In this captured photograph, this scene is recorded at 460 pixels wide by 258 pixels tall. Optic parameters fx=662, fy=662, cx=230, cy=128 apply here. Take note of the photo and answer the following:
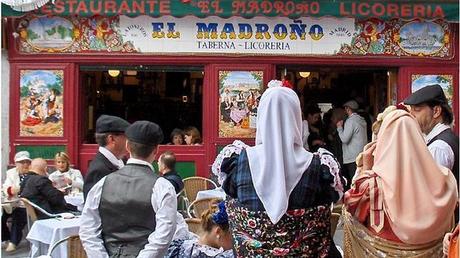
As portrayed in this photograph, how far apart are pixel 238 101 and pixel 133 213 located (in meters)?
7.42

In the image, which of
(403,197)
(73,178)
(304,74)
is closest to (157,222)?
(403,197)

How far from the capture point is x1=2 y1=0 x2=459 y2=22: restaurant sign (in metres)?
10.5

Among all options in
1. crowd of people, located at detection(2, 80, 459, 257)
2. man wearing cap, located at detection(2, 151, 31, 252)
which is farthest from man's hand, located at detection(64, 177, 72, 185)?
crowd of people, located at detection(2, 80, 459, 257)

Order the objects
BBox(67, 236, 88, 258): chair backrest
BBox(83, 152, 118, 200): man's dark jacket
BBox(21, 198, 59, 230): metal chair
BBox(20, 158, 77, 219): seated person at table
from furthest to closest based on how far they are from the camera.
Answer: BBox(20, 158, 77, 219): seated person at table → BBox(21, 198, 59, 230): metal chair → BBox(67, 236, 88, 258): chair backrest → BBox(83, 152, 118, 200): man's dark jacket

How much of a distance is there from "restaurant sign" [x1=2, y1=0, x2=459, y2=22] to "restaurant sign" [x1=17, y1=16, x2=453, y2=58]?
0.75ft

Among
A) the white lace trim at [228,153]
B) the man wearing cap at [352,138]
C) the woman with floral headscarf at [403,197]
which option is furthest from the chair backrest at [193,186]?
the white lace trim at [228,153]

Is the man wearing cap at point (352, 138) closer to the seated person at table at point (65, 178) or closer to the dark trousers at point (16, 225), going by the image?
the seated person at table at point (65, 178)

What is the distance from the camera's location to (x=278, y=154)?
9.75 ft

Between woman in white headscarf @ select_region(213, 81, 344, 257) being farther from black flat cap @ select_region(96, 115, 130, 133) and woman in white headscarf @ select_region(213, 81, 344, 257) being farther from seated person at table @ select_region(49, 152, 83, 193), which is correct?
seated person at table @ select_region(49, 152, 83, 193)

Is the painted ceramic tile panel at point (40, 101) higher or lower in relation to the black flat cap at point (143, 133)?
higher

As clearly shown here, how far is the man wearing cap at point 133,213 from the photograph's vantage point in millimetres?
3461

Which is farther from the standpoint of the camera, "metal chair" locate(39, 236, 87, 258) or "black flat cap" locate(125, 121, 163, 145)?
"metal chair" locate(39, 236, 87, 258)

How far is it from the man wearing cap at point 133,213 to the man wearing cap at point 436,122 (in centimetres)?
183

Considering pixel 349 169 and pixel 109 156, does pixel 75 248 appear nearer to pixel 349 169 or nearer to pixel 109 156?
pixel 109 156
